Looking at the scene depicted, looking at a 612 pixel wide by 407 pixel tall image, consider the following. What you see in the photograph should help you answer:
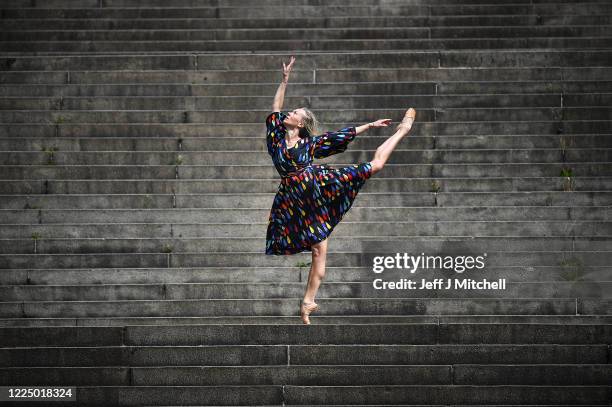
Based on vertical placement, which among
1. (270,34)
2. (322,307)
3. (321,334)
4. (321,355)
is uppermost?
(270,34)

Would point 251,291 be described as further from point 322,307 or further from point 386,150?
point 386,150

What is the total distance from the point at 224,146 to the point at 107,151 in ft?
4.91

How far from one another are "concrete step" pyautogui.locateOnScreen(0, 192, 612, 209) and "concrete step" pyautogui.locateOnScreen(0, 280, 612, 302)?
1.34 meters

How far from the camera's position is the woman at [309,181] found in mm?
8984

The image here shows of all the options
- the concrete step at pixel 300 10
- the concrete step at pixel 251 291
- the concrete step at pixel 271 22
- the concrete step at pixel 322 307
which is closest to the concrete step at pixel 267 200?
the concrete step at pixel 251 291

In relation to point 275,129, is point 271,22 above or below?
above

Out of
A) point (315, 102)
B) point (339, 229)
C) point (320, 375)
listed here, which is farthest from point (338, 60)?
point (320, 375)

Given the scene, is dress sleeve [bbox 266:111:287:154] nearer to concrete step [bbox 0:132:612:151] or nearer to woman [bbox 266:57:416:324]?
woman [bbox 266:57:416:324]

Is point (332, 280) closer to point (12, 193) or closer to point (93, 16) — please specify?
point (12, 193)

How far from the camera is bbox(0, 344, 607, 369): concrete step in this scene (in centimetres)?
909

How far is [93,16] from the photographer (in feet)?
50.3

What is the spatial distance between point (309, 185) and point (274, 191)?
10.0 ft

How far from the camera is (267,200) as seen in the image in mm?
11828

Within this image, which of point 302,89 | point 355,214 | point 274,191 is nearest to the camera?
point 355,214
